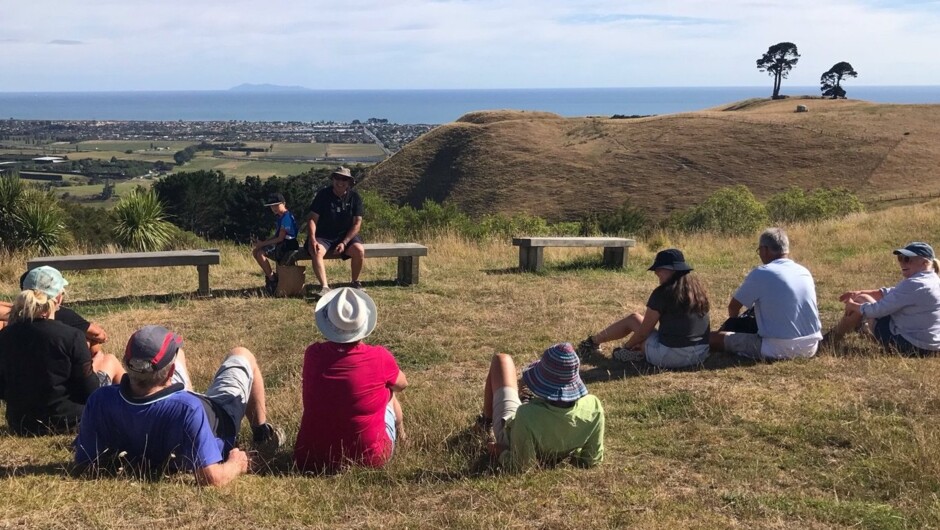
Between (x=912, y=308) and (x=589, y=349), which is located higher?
(x=912, y=308)

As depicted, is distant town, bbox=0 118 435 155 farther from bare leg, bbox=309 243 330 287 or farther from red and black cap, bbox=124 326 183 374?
red and black cap, bbox=124 326 183 374

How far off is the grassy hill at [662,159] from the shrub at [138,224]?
37404 mm

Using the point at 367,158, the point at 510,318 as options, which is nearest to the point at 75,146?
the point at 367,158

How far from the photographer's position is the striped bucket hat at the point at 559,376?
3861mm

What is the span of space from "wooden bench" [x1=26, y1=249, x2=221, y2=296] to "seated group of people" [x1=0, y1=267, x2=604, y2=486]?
165 inches

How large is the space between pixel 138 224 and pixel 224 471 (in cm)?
1066

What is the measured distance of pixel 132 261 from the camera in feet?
29.2

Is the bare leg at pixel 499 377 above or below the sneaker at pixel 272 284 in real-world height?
above

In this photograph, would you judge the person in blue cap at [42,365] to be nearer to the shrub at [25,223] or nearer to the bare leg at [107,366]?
the bare leg at [107,366]

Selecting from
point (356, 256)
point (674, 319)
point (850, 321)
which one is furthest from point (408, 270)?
point (850, 321)

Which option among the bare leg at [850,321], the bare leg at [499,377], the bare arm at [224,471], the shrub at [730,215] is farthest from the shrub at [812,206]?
the bare arm at [224,471]

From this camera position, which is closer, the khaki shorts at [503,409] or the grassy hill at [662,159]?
the khaki shorts at [503,409]

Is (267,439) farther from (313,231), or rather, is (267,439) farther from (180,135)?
(180,135)

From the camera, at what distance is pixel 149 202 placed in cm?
1348
